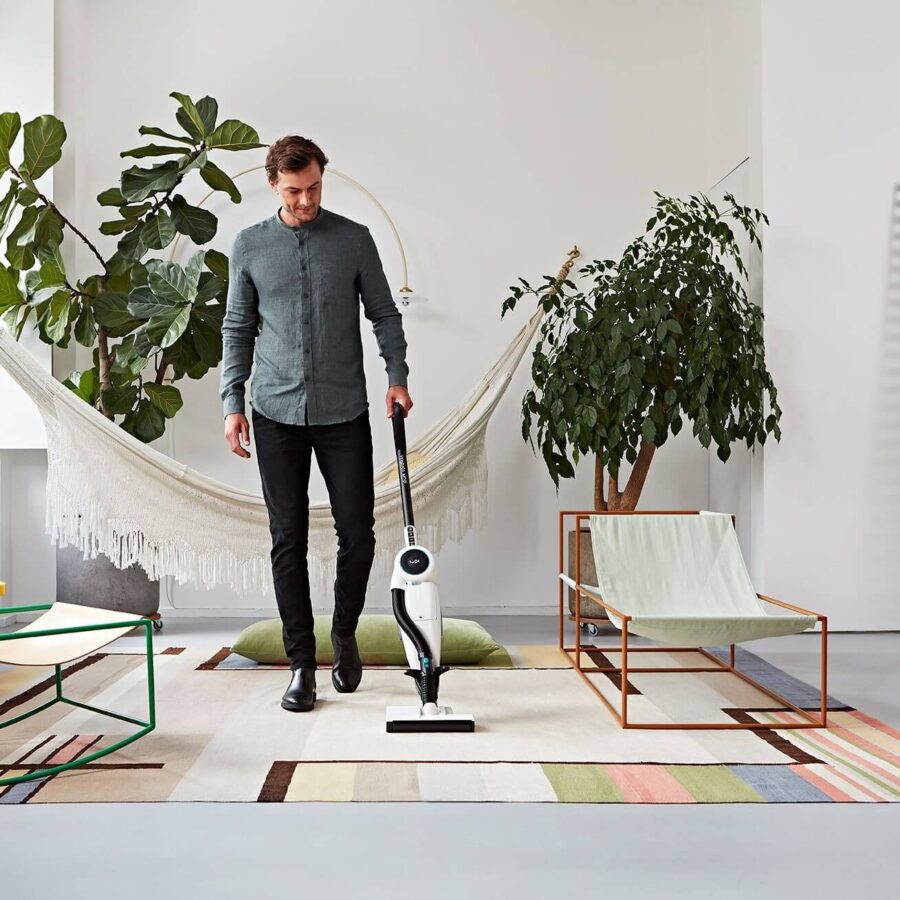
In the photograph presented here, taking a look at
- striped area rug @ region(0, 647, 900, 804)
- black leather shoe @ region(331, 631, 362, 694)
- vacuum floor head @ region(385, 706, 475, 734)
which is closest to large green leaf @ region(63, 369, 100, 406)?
striped area rug @ region(0, 647, 900, 804)

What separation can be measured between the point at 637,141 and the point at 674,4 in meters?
0.58

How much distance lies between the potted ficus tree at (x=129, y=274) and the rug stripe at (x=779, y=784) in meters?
2.24

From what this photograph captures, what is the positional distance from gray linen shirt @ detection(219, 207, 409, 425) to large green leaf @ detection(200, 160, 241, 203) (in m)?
1.17

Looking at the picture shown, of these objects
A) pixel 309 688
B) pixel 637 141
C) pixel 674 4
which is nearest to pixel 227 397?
pixel 309 688

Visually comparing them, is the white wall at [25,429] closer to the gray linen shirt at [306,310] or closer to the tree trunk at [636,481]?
the gray linen shirt at [306,310]

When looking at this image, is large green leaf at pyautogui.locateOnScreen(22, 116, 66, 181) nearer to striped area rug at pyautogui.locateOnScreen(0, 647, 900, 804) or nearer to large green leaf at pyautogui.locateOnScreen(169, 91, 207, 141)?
large green leaf at pyautogui.locateOnScreen(169, 91, 207, 141)

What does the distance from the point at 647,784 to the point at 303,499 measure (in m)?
1.05

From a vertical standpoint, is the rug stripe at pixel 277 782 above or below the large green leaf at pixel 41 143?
below

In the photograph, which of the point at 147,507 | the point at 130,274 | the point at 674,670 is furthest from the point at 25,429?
the point at 674,670

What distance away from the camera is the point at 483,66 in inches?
158

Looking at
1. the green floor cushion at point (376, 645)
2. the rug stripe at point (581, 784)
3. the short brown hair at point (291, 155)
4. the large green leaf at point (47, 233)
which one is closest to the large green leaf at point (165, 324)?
the large green leaf at point (47, 233)

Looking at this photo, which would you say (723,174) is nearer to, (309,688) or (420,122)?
(420,122)

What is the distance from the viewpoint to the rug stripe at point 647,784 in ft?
5.71
